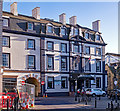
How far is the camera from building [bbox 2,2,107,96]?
3181 cm

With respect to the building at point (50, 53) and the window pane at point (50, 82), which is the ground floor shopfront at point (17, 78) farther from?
the window pane at point (50, 82)

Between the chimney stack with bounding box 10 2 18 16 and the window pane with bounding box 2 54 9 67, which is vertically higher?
the chimney stack with bounding box 10 2 18 16

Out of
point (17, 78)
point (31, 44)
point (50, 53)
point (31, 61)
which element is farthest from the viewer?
point (50, 53)

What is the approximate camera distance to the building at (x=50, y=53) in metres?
31.8

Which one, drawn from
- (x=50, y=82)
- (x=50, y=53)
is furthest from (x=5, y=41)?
(x=50, y=82)

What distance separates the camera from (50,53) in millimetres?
35375

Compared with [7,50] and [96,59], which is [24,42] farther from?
[96,59]

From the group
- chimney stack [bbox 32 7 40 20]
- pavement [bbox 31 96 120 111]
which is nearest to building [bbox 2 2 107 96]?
chimney stack [bbox 32 7 40 20]

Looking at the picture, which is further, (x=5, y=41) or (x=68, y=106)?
(x=5, y=41)

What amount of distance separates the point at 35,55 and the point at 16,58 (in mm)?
3297

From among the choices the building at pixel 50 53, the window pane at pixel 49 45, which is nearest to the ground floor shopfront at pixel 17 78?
the building at pixel 50 53

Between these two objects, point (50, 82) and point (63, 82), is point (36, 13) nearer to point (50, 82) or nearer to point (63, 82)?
point (50, 82)

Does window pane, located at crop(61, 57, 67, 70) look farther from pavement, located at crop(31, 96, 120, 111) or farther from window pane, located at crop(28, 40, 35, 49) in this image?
pavement, located at crop(31, 96, 120, 111)

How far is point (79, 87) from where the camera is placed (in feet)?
130
